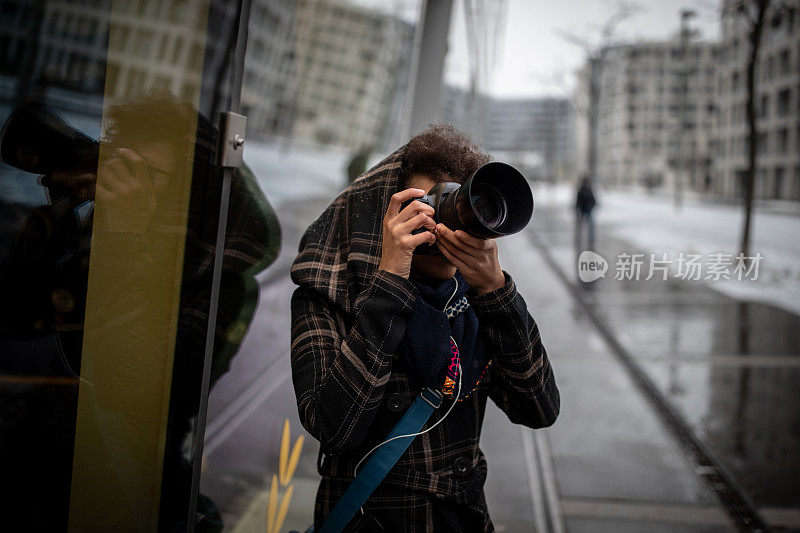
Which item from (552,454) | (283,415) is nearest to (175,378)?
(283,415)

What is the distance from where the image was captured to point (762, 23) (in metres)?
2.32

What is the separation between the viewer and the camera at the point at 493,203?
896 millimetres

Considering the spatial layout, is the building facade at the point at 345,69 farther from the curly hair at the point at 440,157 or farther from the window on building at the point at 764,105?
the window on building at the point at 764,105

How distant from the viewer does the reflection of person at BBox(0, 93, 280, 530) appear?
771mm

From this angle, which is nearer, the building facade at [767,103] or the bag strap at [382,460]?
the bag strap at [382,460]

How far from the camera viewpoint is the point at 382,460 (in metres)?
1.00

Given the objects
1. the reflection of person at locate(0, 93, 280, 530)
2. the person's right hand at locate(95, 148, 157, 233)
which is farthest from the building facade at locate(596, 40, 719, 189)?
the person's right hand at locate(95, 148, 157, 233)

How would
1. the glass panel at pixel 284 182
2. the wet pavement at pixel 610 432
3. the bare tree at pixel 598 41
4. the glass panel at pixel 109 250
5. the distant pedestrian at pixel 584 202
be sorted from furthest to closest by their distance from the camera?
the distant pedestrian at pixel 584 202 < the bare tree at pixel 598 41 < the wet pavement at pixel 610 432 < the glass panel at pixel 284 182 < the glass panel at pixel 109 250

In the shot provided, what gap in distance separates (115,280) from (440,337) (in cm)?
57

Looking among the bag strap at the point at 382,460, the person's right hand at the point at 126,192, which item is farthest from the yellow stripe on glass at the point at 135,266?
the bag strap at the point at 382,460

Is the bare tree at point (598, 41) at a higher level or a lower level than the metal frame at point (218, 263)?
higher

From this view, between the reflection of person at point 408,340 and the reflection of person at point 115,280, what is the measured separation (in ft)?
0.70

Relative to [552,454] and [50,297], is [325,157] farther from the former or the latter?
[50,297]

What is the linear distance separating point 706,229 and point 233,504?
7.69ft
